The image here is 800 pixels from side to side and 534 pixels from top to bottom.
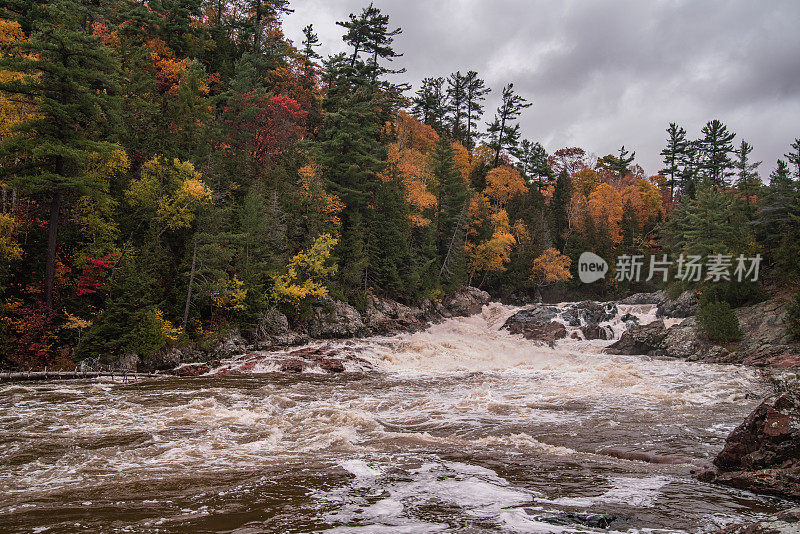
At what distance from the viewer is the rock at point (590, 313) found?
33094 millimetres

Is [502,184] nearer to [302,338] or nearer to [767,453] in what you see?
[302,338]

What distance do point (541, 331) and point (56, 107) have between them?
97.9ft

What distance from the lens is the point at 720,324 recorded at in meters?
24.3

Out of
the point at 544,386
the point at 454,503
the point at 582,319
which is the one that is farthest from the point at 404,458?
the point at 582,319

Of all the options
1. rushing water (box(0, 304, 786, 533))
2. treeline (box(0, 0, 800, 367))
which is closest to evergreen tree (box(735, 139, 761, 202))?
treeline (box(0, 0, 800, 367))

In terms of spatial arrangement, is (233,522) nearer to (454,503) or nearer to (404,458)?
(454,503)

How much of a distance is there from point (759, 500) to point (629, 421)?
5492 millimetres

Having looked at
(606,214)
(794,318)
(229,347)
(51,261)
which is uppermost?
(606,214)

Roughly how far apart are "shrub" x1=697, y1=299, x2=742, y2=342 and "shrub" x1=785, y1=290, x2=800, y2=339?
2265 mm

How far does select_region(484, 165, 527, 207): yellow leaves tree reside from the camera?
50.4 metres

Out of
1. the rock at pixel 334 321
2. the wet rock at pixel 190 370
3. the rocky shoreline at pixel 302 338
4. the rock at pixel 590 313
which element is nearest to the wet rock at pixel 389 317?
the rocky shoreline at pixel 302 338

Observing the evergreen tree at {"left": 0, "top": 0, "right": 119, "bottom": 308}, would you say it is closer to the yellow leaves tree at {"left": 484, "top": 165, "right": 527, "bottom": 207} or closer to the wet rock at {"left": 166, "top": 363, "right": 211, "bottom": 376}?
the wet rock at {"left": 166, "top": 363, "right": 211, "bottom": 376}

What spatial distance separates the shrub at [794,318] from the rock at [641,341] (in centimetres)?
597

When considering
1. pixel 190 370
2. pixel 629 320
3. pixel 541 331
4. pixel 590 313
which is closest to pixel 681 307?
pixel 629 320
